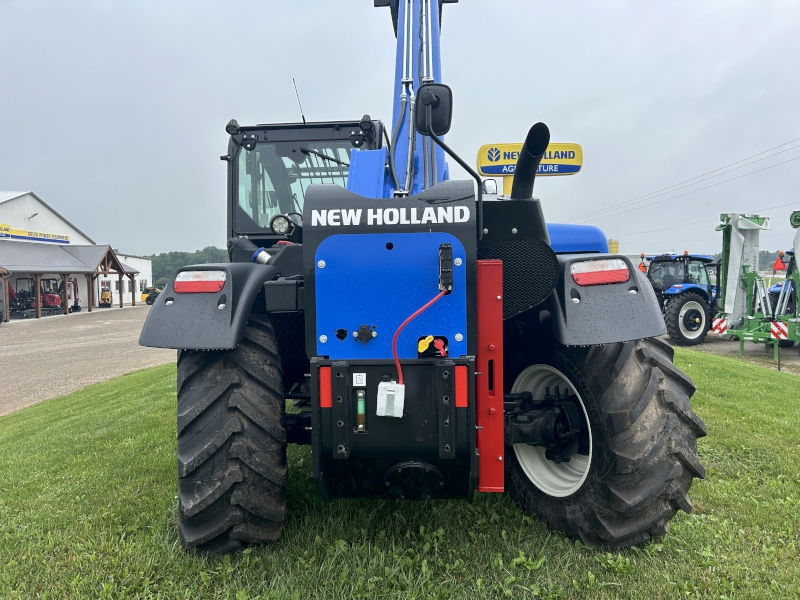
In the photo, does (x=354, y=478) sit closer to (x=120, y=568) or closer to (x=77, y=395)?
(x=120, y=568)

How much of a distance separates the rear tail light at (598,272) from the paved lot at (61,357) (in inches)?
392

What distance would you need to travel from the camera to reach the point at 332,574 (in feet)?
8.02

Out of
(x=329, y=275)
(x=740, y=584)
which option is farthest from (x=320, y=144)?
(x=740, y=584)

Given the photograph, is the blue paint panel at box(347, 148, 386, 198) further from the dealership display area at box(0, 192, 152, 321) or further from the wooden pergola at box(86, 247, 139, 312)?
the wooden pergola at box(86, 247, 139, 312)

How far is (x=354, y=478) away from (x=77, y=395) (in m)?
8.71

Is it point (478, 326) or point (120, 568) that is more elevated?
point (478, 326)

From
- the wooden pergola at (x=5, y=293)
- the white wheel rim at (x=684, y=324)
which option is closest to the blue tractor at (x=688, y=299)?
the white wheel rim at (x=684, y=324)

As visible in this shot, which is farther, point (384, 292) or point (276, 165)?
point (276, 165)

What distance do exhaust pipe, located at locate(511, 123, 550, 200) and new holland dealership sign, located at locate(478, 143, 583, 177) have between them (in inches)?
218

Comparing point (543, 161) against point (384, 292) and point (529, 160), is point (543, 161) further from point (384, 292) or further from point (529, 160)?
point (384, 292)

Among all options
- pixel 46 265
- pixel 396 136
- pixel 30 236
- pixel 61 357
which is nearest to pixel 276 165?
pixel 396 136

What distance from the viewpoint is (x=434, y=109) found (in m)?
2.44

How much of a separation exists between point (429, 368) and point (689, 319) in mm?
13888

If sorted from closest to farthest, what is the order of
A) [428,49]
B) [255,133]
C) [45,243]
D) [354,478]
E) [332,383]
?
[332,383], [354,478], [428,49], [255,133], [45,243]
